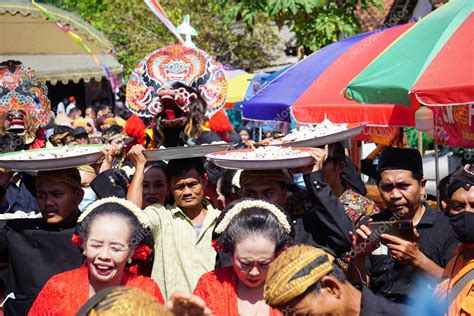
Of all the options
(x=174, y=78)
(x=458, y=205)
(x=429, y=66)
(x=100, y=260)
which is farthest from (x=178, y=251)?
(x=429, y=66)

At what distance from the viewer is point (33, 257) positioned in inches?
217

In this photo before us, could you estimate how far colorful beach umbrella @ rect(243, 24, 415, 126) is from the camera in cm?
758

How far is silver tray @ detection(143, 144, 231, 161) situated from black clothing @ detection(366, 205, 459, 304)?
1044mm

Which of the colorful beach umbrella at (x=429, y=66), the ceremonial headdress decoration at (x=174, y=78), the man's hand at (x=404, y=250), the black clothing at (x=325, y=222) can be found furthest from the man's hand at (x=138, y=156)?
the colorful beach umbrella at (x=429, y=66)

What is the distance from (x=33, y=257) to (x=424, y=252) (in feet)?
7.04

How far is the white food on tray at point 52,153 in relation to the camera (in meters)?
5.45

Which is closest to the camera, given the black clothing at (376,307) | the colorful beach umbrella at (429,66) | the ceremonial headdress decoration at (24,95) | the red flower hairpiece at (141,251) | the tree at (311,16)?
the black clothing at (376,307)

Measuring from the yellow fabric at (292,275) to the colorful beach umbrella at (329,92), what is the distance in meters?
4.18

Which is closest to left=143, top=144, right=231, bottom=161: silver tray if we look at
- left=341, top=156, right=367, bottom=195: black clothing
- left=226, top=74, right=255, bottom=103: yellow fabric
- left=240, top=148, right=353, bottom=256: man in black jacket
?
left=240, top=148, right=353, bottom=256: man in black jacket

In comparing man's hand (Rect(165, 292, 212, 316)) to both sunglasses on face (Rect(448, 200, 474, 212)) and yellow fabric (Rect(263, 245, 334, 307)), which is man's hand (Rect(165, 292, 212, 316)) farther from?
sunglasses on face (Rect(448, 200, 474, 212))

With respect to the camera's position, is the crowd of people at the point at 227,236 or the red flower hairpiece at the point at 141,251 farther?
the red flower hairpiece at the point at 141,251

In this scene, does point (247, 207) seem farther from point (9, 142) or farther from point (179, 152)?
point (9, 142)

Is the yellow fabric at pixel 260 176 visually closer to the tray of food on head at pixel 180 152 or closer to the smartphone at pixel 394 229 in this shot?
the tray of food on head at pixel 180 152

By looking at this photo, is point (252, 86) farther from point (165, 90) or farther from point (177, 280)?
point (177, 280)
